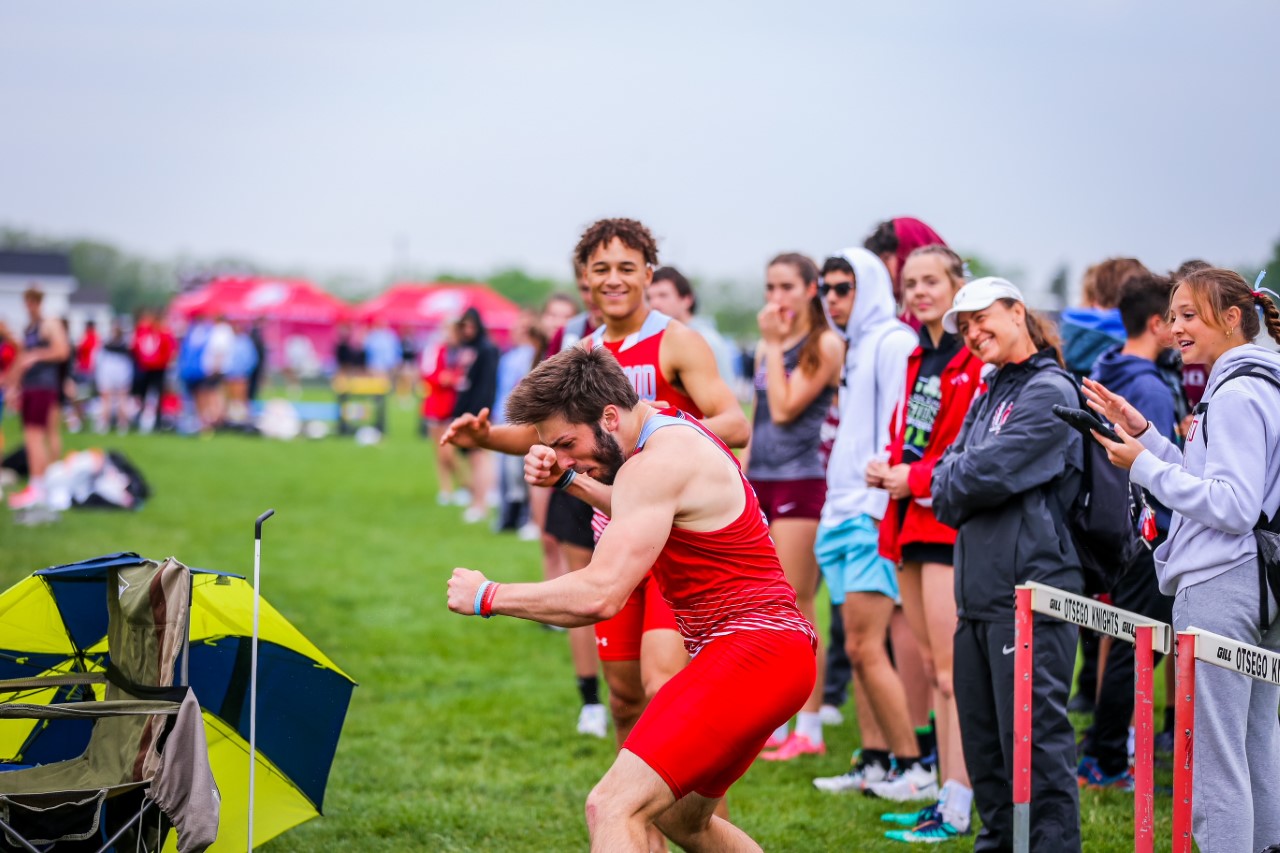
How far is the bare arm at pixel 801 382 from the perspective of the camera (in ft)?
20.1

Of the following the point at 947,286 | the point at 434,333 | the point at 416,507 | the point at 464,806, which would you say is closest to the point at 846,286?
the point at 947,286

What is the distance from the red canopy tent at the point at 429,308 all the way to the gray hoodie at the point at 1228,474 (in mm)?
46392

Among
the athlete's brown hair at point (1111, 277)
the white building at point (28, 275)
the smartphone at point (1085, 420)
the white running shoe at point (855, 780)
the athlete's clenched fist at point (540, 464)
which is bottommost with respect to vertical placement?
the white building at point (28, 275)

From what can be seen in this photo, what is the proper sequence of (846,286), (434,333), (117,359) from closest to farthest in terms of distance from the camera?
(846,286), (117,359), (434,333)

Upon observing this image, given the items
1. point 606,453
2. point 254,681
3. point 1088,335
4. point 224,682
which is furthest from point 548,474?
point 1088,335

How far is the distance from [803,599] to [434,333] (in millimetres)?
48670

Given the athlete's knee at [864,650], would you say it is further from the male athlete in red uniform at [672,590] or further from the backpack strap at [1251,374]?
the backpack strap at [1251,374]

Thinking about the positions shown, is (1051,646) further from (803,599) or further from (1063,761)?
(803,599)

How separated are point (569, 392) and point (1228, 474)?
1.95m

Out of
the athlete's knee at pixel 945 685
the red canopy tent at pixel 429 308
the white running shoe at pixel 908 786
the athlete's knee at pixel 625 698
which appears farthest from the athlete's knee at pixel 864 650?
the red canopy tent at pixel 429 308

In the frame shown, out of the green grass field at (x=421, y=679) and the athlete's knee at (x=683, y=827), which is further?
the green grass field at (x=421, y=679)

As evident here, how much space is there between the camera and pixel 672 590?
3.66m

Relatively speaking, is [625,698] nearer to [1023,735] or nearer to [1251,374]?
[1023,735]

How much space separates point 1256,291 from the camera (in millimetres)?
3854
